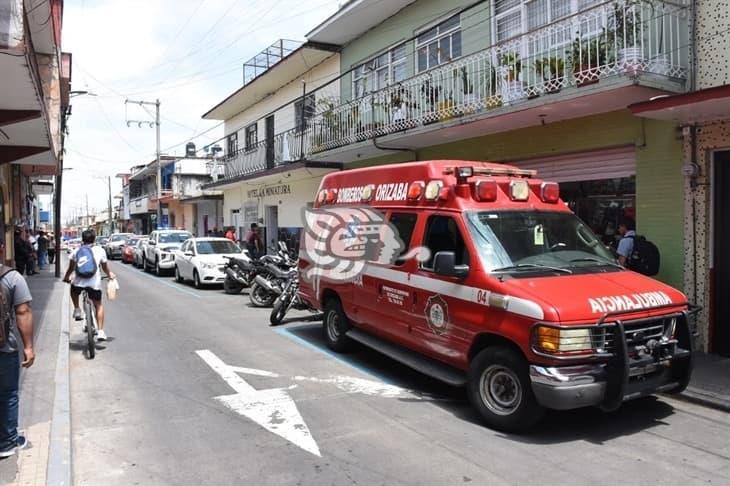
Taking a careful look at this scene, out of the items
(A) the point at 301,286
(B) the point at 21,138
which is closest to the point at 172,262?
(B) the point at 21,138

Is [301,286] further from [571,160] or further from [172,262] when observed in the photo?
[172,262]

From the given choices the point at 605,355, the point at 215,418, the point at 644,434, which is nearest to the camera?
the point at 605,355

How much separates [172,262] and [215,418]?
16.1 meters

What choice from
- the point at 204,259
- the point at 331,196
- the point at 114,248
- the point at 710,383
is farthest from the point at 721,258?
the point at 114,248

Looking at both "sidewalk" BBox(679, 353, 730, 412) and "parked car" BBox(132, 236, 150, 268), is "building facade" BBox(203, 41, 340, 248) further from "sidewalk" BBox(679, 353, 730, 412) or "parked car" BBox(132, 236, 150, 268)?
"sidewalk" BBox(679, 353, 730, 412)

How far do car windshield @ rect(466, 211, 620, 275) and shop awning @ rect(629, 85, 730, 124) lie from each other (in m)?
2.11

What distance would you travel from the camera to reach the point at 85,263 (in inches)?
319

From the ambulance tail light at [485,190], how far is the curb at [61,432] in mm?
4390

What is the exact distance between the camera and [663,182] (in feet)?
27.5

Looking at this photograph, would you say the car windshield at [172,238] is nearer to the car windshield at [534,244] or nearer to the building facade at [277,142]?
the building facade at [277,142]

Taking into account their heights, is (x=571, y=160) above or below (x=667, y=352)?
above

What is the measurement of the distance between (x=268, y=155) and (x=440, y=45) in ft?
34.5

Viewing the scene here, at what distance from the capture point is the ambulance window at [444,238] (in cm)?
575

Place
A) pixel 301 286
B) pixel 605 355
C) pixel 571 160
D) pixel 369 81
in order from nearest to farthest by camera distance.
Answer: pixel 605 355, pixel 301 286, pixel 571 160, pixel 369 81
